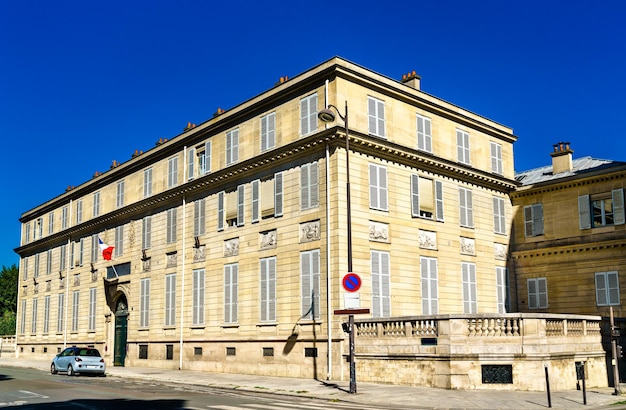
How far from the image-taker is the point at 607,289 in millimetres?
30766

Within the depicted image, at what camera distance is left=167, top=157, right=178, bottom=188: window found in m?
35.6

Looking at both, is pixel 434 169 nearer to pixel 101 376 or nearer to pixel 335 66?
pixel 335 66

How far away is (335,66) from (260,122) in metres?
5.31

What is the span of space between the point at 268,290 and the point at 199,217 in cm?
680

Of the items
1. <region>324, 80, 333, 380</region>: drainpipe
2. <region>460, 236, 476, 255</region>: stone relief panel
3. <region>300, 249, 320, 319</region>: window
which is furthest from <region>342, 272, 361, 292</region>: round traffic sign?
<region>460, 236, 476, 255</region>: stone relief panel

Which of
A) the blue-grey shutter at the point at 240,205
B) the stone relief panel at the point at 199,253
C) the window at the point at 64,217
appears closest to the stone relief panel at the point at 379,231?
the blue-grey shutter at the point at 240,205

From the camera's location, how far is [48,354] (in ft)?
152

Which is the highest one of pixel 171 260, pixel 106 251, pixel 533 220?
pixel 533 220

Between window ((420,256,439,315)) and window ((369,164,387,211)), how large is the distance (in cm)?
330

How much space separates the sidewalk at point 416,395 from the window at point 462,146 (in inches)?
526

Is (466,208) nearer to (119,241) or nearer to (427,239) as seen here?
(427,239)

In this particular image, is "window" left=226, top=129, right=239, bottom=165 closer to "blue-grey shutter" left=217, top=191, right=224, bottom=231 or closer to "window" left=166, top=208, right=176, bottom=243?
"blue-grey shutter" left=217, top=191, right=224, bottom=231

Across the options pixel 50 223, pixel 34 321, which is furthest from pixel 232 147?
pixel 34 321

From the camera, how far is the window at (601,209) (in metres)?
30.9
